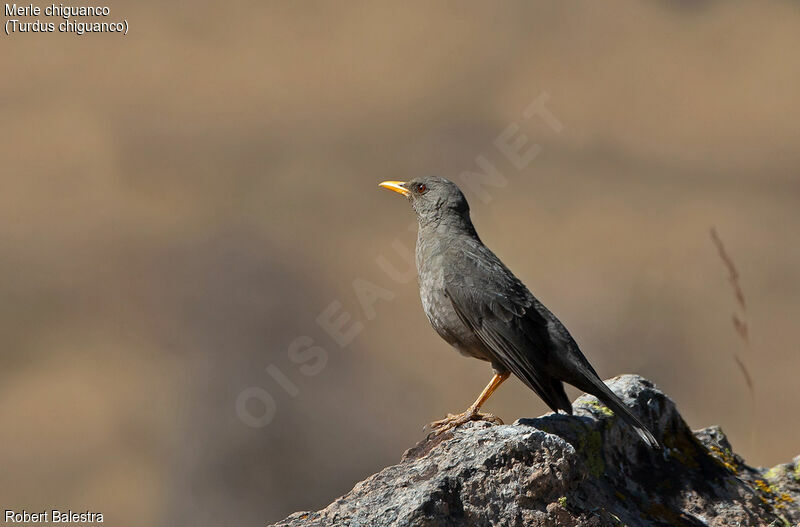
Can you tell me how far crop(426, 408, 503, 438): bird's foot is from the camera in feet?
21.9

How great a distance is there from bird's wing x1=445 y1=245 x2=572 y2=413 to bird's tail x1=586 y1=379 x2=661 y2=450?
25 cm

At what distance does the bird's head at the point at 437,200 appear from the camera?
336 inches

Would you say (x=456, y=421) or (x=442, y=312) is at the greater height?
(x=442, y=312)

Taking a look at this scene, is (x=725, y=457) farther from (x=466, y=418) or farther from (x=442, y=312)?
(x=442, y=312)

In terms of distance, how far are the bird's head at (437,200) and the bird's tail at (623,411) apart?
2196 mm

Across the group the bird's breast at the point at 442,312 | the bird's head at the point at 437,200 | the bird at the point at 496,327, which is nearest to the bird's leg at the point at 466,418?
the bird at the point at 496,327

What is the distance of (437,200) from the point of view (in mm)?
8641

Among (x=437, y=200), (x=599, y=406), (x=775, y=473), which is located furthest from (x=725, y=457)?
(x=437, y=200)

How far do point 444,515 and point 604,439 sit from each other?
195 cm

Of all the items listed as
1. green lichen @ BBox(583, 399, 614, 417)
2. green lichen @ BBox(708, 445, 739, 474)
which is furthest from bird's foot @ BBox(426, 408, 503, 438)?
green lichen @ BBox(708, 445, 739, 474)

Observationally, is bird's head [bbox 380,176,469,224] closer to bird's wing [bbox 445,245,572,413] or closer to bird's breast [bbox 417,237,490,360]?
bird's breast [bbox 417,237,490,360]

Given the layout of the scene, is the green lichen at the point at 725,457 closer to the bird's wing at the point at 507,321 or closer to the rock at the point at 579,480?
the rock at the point at 579,480

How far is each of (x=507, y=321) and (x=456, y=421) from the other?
997 mm

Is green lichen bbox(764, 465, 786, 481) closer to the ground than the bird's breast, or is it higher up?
closer to the ground
